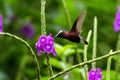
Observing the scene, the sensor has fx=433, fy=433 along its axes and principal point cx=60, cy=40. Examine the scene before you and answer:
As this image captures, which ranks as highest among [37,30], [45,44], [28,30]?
[37,30]

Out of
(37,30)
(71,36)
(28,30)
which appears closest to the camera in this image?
(71,36)

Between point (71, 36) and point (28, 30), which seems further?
point (28, 30)

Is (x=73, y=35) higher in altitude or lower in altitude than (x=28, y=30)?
lower

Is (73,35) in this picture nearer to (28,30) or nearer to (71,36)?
(71,36)

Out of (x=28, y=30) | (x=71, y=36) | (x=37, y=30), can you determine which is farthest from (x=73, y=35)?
(x=37, y=30)

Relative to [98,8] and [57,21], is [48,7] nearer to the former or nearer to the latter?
[57,21]

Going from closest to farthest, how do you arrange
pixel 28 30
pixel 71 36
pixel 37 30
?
pixel 71 36, pixel 28 30, pixel 37 30

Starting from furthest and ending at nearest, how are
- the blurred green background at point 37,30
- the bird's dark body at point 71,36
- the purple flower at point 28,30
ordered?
the purple flower at point 28,30, the blurred green background at point 37,30, the bird's dark body at point 71,36

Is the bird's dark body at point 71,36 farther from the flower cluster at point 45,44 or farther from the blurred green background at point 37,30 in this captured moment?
the blurred green background at point 37,30

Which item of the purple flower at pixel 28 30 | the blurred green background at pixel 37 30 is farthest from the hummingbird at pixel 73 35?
the purple flower at pixel 28 30
